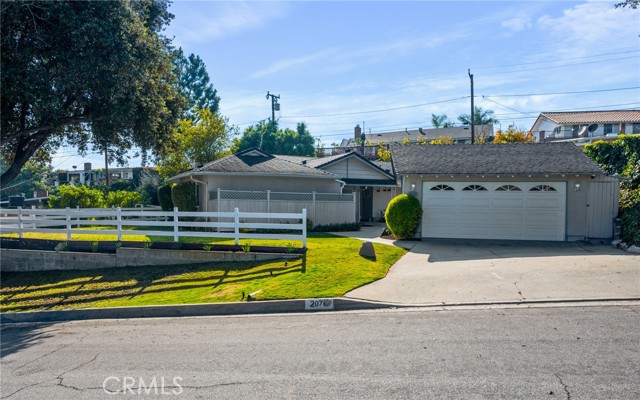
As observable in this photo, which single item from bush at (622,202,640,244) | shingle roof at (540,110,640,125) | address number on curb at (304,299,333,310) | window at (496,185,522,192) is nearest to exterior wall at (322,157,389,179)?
window at (496,185,522,192)

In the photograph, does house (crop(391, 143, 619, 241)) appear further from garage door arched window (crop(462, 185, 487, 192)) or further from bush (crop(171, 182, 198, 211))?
bush (crop(171, 182, 198, 211))

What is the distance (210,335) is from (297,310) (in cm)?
205

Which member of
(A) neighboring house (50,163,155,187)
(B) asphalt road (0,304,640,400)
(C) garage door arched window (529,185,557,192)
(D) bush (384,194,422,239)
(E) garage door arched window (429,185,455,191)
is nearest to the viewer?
(B) asphalt road (0,304,640,400)

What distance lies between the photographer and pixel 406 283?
33.4ft

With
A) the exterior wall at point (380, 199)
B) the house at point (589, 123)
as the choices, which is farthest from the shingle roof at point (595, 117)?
the exterior wall at point (380, 199)

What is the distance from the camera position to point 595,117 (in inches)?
2174

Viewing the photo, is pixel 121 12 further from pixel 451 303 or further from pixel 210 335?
pixel 451 303

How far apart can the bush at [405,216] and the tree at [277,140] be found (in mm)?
34380

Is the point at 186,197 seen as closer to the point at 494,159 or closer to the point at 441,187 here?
the point at 441,187

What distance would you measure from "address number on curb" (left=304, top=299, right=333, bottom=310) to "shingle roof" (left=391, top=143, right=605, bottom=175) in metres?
9.16

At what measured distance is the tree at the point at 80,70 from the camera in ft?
39.0

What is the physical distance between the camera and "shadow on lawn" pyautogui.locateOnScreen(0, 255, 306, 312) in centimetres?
1110

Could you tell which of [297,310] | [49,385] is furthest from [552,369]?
[49,385]

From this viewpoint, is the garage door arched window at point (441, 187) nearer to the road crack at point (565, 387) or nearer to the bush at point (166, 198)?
the road crack at point (565, 387)
